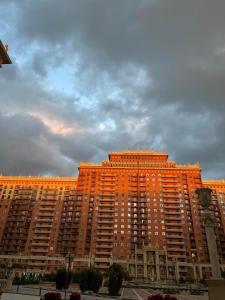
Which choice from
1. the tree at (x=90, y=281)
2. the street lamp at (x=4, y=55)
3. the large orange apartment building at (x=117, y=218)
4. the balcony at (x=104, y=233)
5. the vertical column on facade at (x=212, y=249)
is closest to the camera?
the street lamp at (x=4, y=55)

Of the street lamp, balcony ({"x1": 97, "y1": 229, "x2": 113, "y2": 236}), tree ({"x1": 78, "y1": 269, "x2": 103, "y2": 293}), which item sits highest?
balcony ({"x1": 97, "y1": 229, "x2": 113, "y2": 236})

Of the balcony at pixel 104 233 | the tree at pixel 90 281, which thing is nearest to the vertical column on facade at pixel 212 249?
the tree at pixel 90 281

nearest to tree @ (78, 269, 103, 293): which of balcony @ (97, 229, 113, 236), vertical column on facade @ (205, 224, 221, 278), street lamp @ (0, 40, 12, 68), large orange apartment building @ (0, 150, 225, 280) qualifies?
vertical column on facade @ (205, 224, 221, 278)

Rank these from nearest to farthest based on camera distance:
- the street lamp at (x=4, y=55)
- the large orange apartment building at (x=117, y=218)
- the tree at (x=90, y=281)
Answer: the street lamp at (x=4, y=55)
the tree at (x=90, y=281)
the large orange apartment building at (x=117, y=218)

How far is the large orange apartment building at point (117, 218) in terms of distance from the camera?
97.0 m

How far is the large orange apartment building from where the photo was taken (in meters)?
97.0

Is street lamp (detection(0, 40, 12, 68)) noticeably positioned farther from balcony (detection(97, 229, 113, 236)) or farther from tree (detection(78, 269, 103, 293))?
balcony (detection(97, 229, 113, 236))

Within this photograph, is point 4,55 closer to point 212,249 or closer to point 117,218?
point 212,249

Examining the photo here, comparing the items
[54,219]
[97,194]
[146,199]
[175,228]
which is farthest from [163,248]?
[54,219]

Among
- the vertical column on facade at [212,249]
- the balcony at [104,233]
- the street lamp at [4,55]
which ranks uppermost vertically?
the balcony at [104,233]

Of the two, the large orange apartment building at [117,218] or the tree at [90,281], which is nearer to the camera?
the tree at [90,281]

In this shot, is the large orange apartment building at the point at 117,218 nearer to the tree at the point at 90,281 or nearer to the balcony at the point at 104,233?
the balcony at the point at 104,233

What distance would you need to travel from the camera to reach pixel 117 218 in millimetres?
106562

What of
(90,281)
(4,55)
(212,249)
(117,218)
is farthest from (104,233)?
(4,55)
